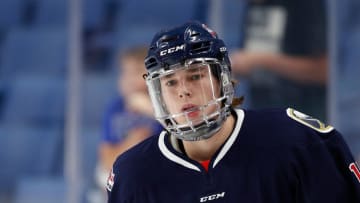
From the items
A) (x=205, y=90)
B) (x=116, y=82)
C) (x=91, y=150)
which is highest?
(x=205, y=90)

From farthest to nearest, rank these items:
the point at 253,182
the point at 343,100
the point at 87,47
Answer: the point at 87,47 → the point at 343,100 → the point at 253,182

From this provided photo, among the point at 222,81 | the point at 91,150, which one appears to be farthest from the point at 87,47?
the point at 222,81

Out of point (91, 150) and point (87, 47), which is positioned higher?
point (87, 47)

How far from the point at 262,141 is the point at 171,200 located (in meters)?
0.22

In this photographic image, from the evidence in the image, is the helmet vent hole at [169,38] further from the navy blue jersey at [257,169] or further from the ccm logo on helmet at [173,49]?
the navy blue jersey at [257,169]

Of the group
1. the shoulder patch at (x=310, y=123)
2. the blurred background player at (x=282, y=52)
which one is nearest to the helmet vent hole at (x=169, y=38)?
the shoulder patch at (x=310, y=123)

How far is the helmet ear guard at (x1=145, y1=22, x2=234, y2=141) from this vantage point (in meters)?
1.46

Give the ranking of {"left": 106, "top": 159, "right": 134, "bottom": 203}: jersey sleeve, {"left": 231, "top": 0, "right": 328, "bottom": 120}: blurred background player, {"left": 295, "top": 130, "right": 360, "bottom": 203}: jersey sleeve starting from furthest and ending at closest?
{"left": 231, "top": 0, "right": 328, "bottom": 120}: blurred background player < {"left": 106, "top": 159, "right": 134, "bottom": 203}: jersey sleeve < {"left": 295, "top": 130, "right": 360, "bottom": 203}: jersey sleeve

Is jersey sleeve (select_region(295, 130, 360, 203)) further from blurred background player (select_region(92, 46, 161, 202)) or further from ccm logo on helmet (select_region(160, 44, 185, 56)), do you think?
blurred background player (select_region(92, 46, 161, 202))

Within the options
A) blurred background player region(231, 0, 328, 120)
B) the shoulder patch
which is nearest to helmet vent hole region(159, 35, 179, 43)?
the shoulder patch

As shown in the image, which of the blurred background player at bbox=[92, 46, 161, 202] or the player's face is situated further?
the blurred background player at bbox=[92, 46, 161, 202]

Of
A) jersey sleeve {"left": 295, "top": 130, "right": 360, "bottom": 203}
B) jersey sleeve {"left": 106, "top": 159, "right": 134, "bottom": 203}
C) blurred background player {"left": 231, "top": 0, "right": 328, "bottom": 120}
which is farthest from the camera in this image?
blurred background player {"left": 231, "top": 0, "right": 328, "bottom": 120}

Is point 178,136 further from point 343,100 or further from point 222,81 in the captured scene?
point 343,100

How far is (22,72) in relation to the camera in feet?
12.7
